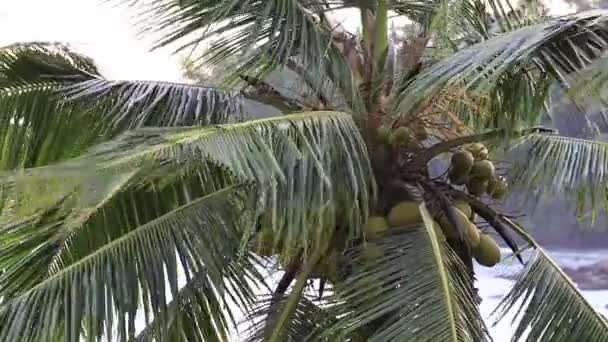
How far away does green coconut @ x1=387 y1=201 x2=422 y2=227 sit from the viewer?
4.98 ft

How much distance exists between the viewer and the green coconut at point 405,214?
152cm

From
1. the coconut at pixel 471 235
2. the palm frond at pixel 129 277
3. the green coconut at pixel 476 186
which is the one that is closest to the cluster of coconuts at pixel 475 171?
the green coconut at pixel 476 186

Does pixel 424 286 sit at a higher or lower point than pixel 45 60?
lower

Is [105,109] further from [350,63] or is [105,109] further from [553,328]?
[553,328]

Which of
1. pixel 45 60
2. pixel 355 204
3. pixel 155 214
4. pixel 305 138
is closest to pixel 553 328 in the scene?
pixel 355 204

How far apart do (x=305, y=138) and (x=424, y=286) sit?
30cm

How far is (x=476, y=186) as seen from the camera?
1645 mm

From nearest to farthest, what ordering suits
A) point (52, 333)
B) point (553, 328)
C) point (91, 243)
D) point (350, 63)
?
1. point (52, 333)
2. point (553, 328)
3. point (91, 243)
4. point (350, 63)

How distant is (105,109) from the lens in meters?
1.74

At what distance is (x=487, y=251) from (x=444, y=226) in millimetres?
95

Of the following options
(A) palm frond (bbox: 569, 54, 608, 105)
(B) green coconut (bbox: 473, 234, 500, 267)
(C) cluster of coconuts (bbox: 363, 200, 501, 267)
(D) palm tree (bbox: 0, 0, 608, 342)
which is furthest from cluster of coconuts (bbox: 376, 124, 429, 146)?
(A) palm frond (bbox: 569, 54, 608, 105)

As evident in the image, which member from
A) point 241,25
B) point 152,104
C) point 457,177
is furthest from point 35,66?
point 457,177

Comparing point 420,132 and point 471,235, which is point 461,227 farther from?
point 420,132

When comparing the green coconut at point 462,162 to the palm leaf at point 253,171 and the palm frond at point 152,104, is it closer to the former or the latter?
the palm leaf at point 253,171
